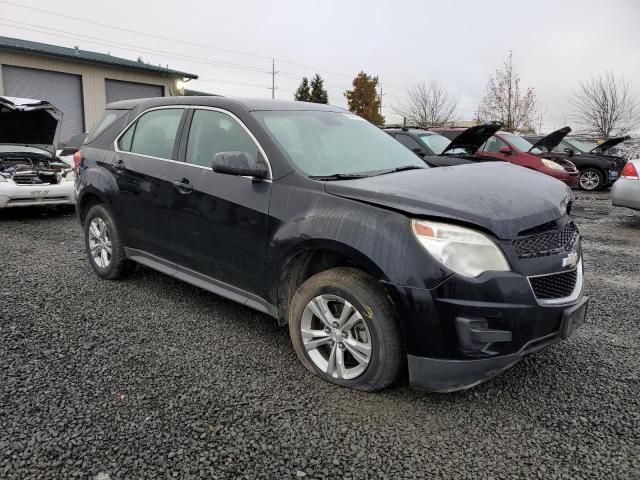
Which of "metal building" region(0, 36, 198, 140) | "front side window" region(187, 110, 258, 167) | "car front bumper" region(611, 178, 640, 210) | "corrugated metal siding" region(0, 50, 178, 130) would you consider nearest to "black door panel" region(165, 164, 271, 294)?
"front side window" region(187, 110, 258, 167)

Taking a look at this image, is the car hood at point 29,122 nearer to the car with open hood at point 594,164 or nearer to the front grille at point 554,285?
the front grille at point 554,285

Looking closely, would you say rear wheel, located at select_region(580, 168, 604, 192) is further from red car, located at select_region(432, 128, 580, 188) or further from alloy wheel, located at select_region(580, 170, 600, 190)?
red car, located at select_region(432, 128, 580, 188)

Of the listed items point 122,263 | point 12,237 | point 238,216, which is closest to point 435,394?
point 238,216

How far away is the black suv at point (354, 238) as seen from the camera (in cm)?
243

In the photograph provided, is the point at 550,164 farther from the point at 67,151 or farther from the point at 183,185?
the point at 67,151

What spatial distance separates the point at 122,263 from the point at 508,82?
108 feet

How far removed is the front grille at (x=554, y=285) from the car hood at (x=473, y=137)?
5965 millimetres

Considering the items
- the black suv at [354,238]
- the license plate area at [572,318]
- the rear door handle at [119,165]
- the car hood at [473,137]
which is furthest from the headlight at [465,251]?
the car hood at [473,137]

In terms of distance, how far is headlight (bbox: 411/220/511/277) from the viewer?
241 centimetres

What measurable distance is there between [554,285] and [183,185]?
2535mm

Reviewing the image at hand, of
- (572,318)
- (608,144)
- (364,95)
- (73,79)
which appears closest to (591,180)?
(608,144)

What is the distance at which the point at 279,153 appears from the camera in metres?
3.18

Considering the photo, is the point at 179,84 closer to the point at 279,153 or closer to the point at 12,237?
the point at 12,237

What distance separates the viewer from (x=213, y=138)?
3639 mm
